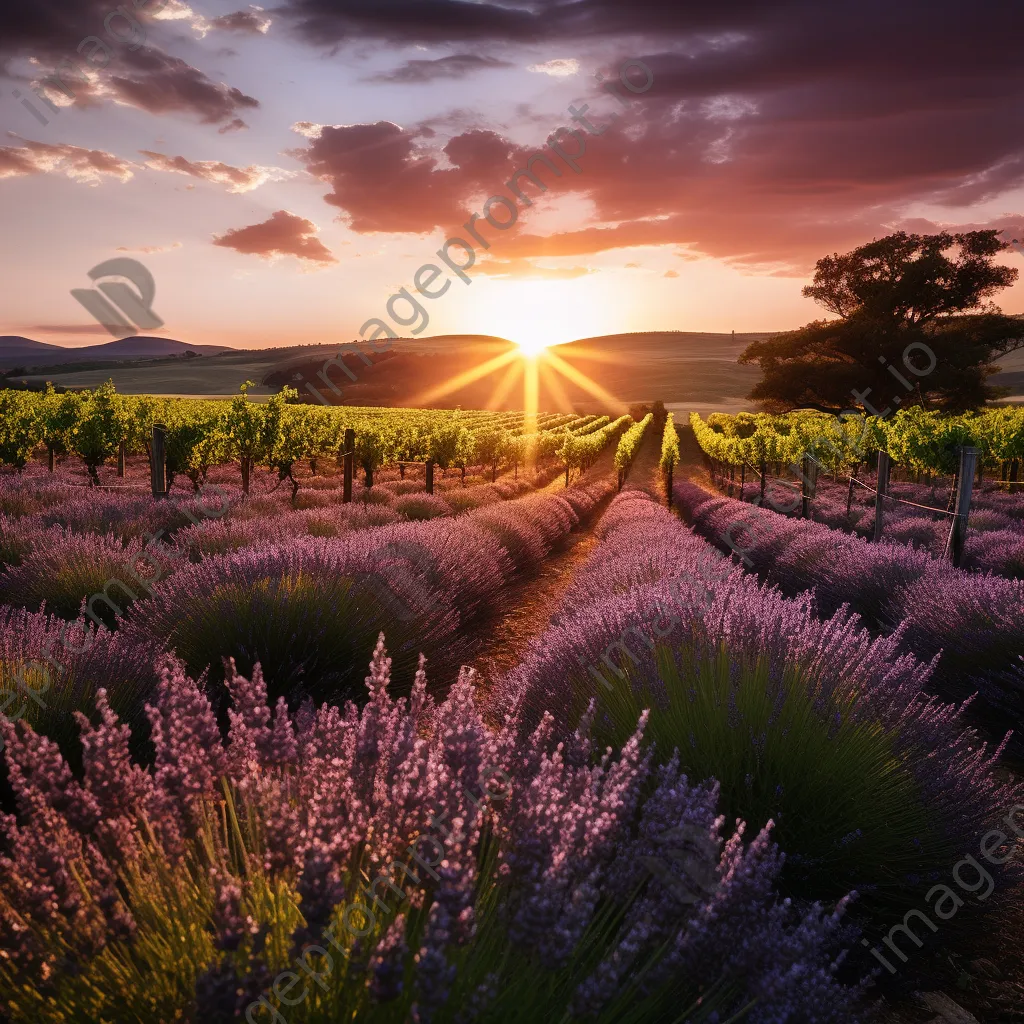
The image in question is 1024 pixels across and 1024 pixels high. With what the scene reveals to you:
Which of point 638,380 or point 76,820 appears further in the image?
point 638,380

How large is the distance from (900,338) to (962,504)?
30.0 meters

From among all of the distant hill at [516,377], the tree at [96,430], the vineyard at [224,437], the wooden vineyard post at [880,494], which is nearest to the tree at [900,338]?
the vineyard at [224,437]

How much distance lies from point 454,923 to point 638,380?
140793mm

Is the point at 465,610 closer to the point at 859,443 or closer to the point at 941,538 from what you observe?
the point at 941,538

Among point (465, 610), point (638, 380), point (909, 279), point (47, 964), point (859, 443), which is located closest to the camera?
point (47, 964)

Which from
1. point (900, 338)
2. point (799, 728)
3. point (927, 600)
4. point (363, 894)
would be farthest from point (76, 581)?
point (900, 338)

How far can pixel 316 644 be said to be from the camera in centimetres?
Result: 417

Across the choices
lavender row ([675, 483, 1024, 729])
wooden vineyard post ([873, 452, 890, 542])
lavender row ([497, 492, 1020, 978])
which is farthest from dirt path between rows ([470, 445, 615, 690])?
wooden vineyard post ([873, 452, 890, 542])

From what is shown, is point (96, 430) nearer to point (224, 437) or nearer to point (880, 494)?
point (224, 437)

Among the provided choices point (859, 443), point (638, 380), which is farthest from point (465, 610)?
point (638, 380)

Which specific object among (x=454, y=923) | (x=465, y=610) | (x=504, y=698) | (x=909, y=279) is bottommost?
(x=465, y=610)

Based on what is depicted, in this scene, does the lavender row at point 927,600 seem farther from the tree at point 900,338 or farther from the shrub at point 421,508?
the tree at point 900,338

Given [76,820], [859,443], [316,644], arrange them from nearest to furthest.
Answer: [76,820]
[316,644]
[859,443]

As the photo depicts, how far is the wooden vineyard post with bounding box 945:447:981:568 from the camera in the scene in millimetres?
7539
